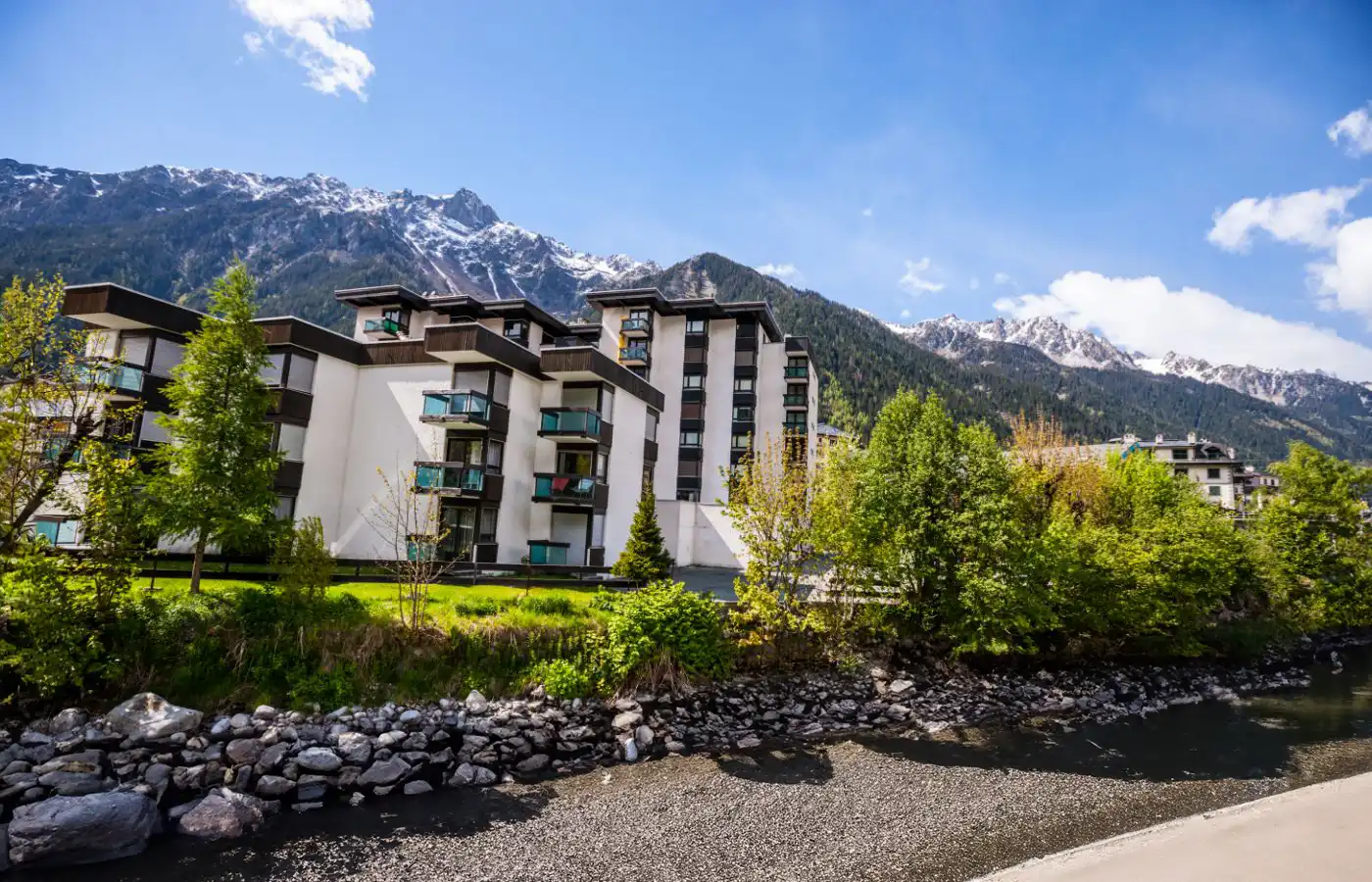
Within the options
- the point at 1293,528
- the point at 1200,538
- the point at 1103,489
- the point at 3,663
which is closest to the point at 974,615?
the point at 1200,538

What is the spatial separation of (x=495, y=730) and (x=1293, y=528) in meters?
47.3

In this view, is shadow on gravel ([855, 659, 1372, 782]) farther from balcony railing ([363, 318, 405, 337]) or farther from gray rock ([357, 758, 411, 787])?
balcony railing ([363, 318, 405, 337])

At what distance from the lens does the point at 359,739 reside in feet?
49.5

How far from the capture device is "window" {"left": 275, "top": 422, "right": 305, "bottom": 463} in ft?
96.2

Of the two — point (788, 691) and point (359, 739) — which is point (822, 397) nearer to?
point (788, 691)

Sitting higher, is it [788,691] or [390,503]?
[390,503]

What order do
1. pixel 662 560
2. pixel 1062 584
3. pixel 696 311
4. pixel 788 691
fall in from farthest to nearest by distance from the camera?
pixel 696 311
pixel 662 560
pixel 1062 584
pixel 788 691

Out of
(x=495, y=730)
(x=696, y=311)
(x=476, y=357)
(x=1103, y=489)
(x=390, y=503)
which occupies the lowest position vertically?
(x=495, y=730)

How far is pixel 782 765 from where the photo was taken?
1719 cm

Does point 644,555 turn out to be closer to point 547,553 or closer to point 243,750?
point 547,553

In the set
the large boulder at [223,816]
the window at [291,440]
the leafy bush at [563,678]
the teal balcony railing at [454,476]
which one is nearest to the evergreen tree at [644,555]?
the teal balcony railing at [454,476]

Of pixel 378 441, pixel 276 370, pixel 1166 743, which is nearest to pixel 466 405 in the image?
pixel 378 441

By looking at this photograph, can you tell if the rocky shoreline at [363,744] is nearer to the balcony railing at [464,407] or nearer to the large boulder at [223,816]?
the large boulder at [223,816]

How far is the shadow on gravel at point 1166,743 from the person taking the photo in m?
18.1
